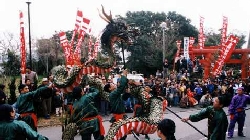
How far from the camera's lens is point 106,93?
7664 millimetres

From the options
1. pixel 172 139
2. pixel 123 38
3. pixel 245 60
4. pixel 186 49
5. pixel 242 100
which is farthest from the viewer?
pixel 245 60

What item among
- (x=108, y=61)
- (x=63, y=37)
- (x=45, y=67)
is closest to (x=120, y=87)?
(x=108, y=61)

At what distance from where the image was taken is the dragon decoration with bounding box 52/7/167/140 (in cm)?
521

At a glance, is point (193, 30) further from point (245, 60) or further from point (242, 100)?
point (242, 100)

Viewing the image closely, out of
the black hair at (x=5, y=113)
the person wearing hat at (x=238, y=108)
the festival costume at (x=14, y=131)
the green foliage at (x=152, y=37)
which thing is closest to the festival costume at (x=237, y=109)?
the person wearing hat at (x=238, y=108)

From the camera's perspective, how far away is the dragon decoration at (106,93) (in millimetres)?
5211

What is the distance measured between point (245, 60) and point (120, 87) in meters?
19.3

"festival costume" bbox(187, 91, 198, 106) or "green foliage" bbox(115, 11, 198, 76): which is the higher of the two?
"green foliage" bbox(115, 11, 198, 76)

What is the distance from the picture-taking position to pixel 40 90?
5906 mm

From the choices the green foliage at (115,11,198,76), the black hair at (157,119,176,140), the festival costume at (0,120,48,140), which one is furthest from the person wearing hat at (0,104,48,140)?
the green foliage at (115,11,198,76)

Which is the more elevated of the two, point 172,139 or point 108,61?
point 108,61

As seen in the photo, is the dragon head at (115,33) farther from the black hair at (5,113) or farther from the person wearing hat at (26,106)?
the black hair at (5,113)

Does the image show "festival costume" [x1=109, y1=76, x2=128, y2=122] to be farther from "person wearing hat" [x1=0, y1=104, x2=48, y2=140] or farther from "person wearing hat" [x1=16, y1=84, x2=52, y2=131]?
"person wearing hat" [x1=0, y1=104, x2=48, y2=140]

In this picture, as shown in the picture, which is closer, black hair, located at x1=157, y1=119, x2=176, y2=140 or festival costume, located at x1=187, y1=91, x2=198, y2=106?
black hair, located at x1=157, y1=119, x2=176, y2=140
